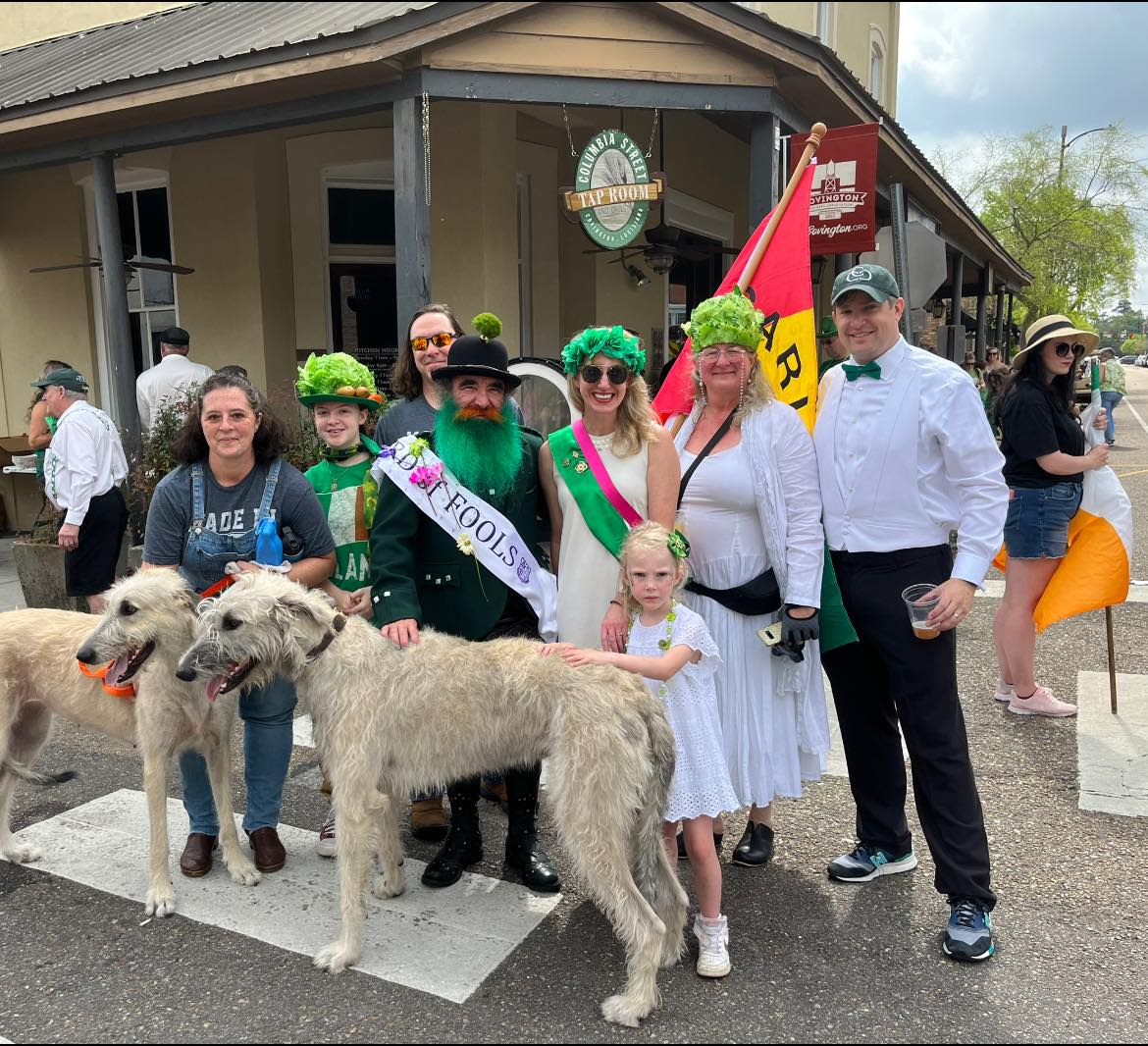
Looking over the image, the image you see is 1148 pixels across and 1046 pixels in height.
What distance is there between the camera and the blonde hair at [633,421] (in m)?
3.24

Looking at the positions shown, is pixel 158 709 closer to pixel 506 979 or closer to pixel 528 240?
pixel 506 979

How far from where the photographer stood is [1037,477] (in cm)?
513

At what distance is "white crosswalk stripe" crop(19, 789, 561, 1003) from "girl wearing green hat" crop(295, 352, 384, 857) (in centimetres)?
49

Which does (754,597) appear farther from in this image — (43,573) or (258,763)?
(43,573)

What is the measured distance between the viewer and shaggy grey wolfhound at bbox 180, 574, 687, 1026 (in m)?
2.74

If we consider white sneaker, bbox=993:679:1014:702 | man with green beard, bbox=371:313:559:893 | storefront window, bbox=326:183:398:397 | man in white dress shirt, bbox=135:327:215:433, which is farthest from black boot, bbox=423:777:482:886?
storefront window, bbox=326:183:398:397

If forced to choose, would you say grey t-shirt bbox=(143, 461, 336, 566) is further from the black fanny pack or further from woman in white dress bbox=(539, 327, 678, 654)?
the black fanny pack

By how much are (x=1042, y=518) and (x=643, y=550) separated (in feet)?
11.0

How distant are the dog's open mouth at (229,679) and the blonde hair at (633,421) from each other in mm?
1504

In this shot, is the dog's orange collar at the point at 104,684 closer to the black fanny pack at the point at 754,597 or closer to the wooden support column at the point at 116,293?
the black fanny pack at the point at 754,597

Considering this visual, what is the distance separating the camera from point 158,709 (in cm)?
339

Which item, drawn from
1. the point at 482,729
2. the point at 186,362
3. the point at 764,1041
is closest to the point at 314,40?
the point at 186,362

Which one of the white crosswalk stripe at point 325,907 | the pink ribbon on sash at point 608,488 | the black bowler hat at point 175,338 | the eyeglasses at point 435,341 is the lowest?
the white crosswalk stripe at point 325,907

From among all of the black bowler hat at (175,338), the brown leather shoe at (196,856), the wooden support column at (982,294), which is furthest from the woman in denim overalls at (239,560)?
the wooden support column at (982,294)
